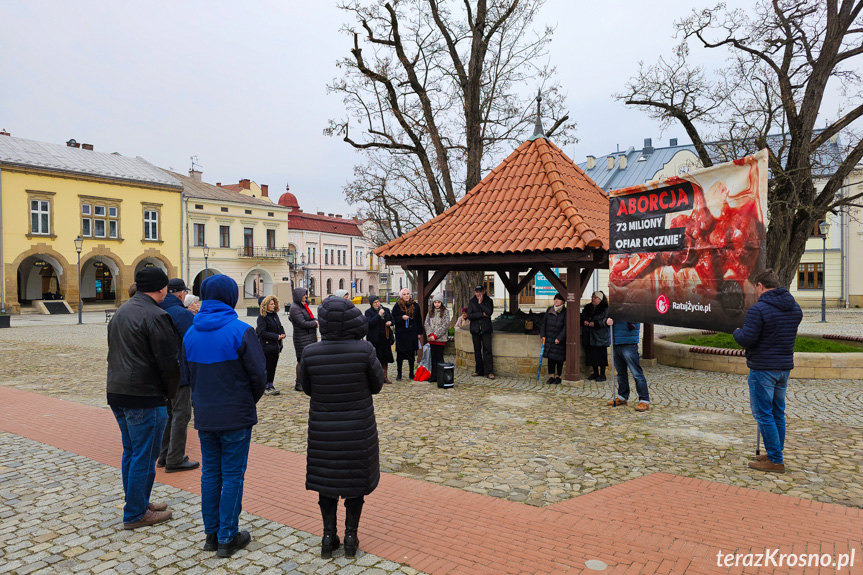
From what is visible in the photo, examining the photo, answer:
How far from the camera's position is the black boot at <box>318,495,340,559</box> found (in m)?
4.03

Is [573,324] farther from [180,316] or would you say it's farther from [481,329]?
[180,316]

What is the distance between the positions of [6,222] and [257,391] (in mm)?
42498

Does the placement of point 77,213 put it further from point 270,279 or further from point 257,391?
point 257,391

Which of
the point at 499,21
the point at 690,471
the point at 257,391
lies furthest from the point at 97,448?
the point at 499,21

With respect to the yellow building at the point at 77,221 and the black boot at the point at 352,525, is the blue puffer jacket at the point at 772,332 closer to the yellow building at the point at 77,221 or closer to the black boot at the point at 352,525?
the black boot at the point at 352,525

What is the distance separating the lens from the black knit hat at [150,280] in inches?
182

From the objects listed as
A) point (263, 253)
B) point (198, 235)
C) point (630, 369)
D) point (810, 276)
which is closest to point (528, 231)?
point (630, 369)

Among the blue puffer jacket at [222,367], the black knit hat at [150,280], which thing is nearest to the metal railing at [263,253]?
the black knit hat at [150,280]

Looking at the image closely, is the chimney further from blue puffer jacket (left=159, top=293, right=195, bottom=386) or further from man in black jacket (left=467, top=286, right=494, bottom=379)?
blue puffer jacket (left=159, top=293, right=195, bottom=386)

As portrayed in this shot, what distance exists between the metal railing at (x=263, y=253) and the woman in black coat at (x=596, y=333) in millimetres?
45610

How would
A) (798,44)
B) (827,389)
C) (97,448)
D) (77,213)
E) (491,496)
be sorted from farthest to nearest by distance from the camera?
(77,213) < (798,44) < (827,389) < (97,448) < (491,496)

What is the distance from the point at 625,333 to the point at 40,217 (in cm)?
4255

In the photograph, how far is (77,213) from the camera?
1633 inches

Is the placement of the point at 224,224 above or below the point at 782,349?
above
